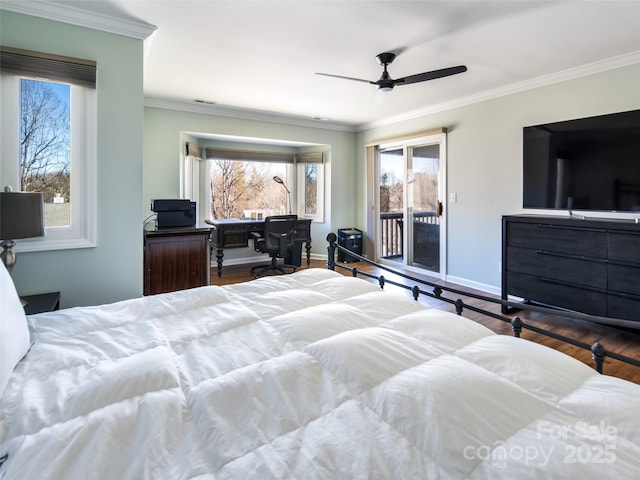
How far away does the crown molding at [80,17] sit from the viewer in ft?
7.18

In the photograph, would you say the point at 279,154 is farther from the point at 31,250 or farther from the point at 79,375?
the point at 79,375

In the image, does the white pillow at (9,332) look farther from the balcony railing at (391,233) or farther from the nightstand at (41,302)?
the balcony railing at (391,233)

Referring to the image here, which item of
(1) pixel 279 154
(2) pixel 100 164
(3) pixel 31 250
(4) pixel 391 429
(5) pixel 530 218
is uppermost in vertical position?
(1) pixel 279 154

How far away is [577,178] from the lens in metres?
3.29

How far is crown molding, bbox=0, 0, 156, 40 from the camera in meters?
2.19

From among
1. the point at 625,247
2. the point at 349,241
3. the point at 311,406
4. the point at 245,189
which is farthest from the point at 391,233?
the point at 311,406

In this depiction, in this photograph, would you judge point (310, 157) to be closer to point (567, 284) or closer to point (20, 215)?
point (567, 284)

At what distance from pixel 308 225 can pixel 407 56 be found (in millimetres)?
3163

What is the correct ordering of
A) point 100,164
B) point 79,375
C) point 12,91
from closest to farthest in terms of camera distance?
point 79,375 < point 12,91 < point 100,164

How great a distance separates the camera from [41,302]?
2.07 metres

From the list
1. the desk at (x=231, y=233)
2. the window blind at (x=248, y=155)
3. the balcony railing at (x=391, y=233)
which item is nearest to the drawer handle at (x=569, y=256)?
the balcony railing at (x=391, y=233)

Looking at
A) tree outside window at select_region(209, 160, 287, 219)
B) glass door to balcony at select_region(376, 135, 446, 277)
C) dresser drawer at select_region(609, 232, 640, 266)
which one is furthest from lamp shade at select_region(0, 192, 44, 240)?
glass door to balcony at select_region(376, 135, 446, 277)

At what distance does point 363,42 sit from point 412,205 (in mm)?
3027

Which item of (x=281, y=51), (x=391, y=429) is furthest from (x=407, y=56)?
(x=391, y=429)
